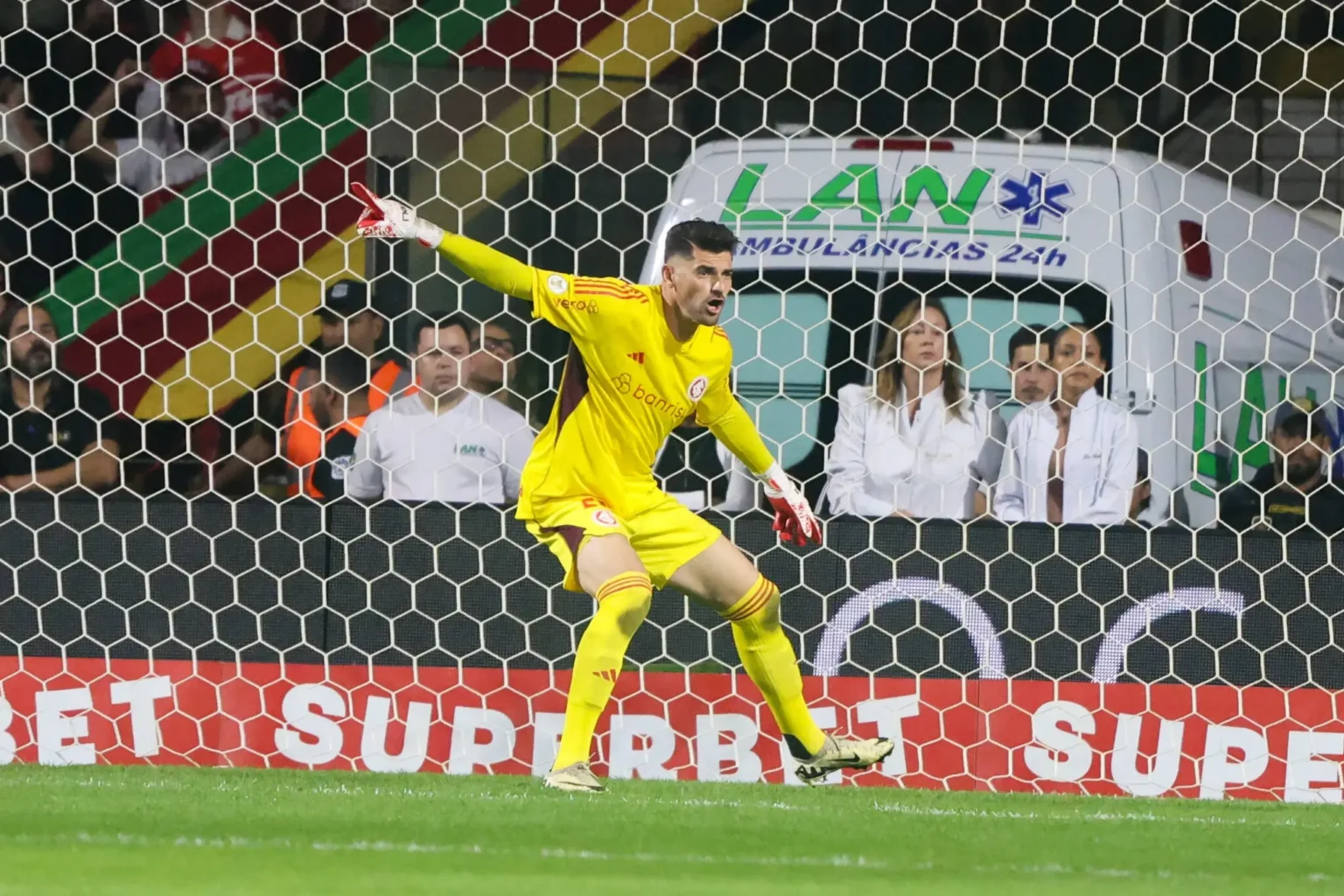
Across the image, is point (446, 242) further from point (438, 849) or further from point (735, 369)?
point (735, 369)

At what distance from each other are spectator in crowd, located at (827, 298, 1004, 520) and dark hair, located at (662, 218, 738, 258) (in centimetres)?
138

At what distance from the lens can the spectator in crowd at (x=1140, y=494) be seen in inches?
248

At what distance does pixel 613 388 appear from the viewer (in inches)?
210

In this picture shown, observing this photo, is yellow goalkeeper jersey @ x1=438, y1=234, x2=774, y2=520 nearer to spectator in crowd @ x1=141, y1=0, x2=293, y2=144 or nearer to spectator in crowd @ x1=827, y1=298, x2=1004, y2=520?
spectator in crowd @ x1=827, y1=298, x2=1004, y2=520

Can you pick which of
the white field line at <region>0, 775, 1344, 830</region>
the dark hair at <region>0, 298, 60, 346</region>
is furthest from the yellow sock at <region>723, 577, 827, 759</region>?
the dark hair at <region>0, 298, 60, 346</region>

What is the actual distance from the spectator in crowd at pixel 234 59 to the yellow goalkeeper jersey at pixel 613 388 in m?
1.96

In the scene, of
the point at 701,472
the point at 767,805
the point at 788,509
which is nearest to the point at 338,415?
the point at 701,472

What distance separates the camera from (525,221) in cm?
731

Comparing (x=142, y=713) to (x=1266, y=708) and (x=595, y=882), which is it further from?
(x=1266, y=708)

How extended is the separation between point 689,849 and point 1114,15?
4024mm

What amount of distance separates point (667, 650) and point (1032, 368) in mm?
1572

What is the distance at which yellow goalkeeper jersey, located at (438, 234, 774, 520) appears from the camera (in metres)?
5.23

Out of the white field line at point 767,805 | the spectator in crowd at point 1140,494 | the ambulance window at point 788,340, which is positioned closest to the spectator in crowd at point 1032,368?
the spectator in crowd at point 1140,494

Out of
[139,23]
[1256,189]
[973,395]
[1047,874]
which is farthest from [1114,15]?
[1047,874]
